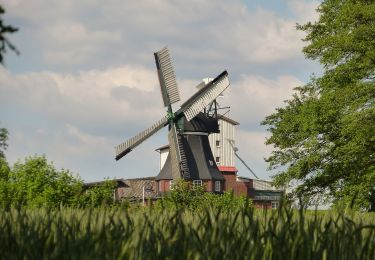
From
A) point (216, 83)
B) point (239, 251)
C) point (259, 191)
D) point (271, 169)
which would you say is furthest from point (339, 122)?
point (259, 191)

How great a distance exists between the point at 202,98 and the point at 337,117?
95.4 feet

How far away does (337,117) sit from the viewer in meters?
38.3

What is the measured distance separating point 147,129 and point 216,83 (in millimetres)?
7745

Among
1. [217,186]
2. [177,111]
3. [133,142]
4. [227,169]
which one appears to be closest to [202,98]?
[177,111]

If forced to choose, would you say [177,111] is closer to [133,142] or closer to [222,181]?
[133,142]

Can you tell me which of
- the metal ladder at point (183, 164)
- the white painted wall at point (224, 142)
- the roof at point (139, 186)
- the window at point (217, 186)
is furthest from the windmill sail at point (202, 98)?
the white painted wall at point (224, 142)

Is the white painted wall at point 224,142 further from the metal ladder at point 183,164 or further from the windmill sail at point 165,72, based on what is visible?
the windmill sail at point 165,72

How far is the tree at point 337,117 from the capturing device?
3703 centimetres

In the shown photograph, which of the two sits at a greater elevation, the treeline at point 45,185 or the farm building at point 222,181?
the farm building at point 222,181

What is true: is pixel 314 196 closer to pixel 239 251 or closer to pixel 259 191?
pixel 239 251

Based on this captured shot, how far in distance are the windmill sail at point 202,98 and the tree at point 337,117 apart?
2503 centimetres

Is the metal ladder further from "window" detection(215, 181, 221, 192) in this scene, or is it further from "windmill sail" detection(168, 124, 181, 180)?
"window" detection(215, 181, 221, 192)

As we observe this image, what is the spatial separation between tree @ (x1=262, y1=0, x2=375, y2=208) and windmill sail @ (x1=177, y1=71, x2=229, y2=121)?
2503cm

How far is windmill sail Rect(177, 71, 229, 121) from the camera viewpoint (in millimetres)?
65875
